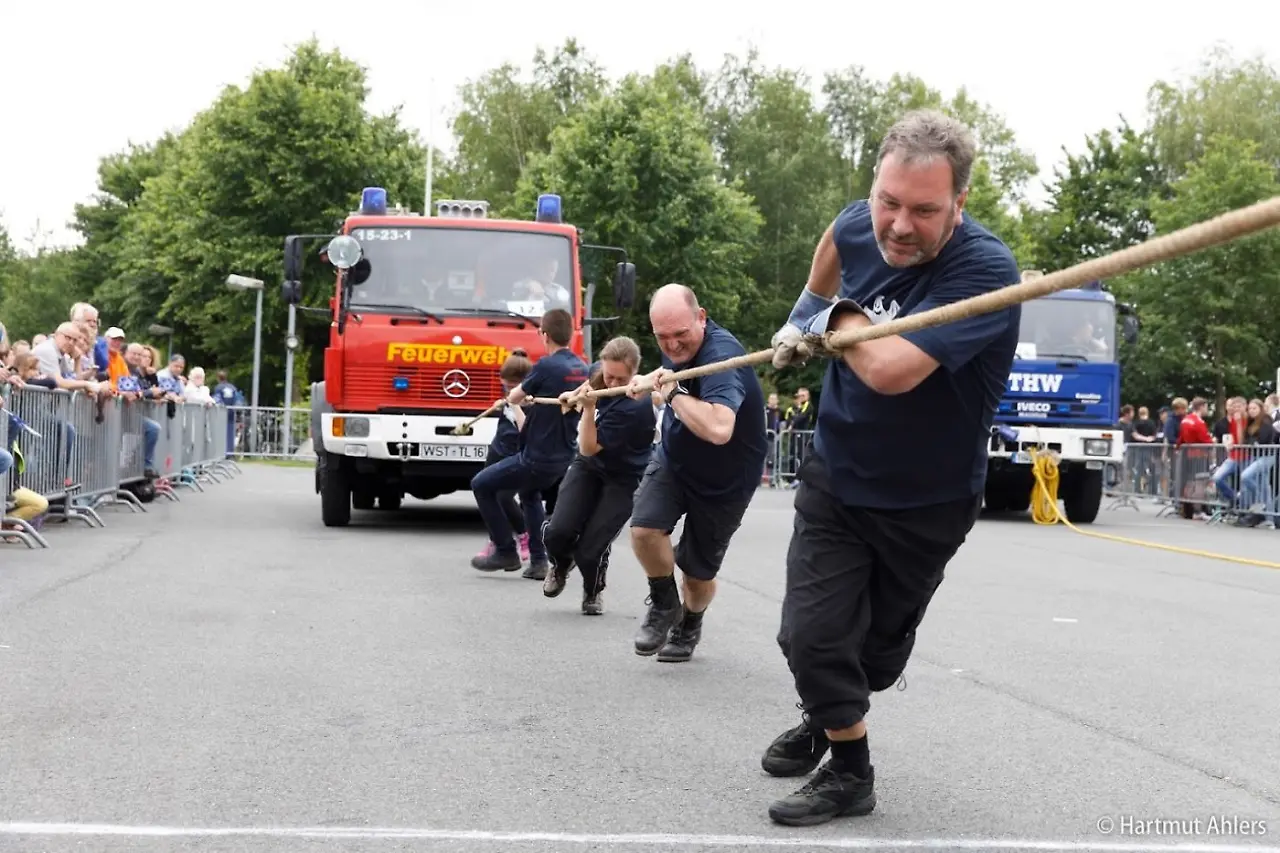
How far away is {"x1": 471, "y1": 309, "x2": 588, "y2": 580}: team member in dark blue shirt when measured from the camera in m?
11.5

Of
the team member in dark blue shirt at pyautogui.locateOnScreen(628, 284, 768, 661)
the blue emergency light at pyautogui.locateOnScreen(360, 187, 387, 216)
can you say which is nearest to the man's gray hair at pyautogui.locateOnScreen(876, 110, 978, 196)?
the team member in dark blue shirt at pyautogui.locateOnScreen(628, 284, 768, 661)

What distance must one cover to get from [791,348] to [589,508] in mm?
5089

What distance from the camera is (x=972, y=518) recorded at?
4.67 metres

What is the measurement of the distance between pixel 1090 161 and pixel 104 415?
45.0 metres

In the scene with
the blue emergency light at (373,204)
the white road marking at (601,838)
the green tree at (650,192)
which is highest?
the green tree at (650,192)

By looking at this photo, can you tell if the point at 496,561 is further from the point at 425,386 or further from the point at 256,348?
the point at 256,348

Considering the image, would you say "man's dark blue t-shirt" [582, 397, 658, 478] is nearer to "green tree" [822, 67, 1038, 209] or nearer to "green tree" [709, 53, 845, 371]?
"green tree" [709, 53, 845, 371]

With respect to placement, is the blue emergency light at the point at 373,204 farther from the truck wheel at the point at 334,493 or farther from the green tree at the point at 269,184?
the green tree at the point at 269,184

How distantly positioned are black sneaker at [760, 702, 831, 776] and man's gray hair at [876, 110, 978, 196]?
1834mm

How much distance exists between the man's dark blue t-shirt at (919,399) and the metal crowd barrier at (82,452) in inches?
368

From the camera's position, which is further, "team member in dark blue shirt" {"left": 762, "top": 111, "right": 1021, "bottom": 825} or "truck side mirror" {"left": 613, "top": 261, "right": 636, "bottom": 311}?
"truck side mirror" {"left": 613, "top": 261, "right": 636, "bottom": 311}

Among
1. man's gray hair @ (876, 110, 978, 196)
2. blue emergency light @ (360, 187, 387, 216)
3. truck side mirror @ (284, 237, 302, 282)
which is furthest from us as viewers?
blue emergency light @ (360, 187, 387, 216)

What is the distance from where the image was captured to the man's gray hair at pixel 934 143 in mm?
4062

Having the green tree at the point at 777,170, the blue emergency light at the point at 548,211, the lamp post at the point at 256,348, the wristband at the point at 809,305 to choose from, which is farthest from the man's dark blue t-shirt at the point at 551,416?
the green tree at the point at 777,170
